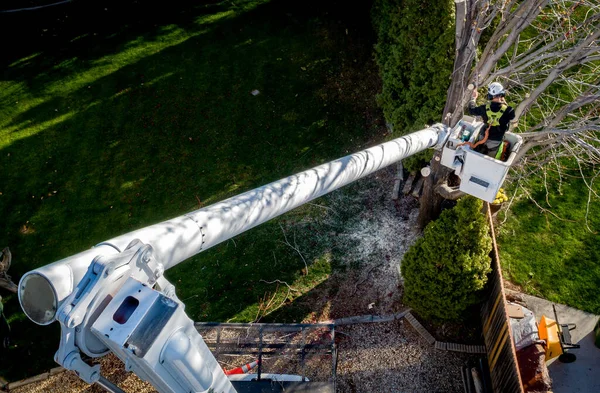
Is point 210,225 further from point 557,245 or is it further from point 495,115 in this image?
point 557,245

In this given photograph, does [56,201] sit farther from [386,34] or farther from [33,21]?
[386,34]

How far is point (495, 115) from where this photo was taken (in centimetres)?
671

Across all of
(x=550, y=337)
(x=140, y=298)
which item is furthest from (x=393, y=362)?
(x=140, y=298)

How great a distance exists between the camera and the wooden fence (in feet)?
23.6

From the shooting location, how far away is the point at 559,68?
7.32 metres

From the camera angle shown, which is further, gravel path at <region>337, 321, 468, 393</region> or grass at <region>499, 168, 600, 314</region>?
grass at <region>499, 168, 600, 314</region>

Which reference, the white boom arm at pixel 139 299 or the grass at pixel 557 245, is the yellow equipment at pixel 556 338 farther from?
the white boom arm at pixel 139 299

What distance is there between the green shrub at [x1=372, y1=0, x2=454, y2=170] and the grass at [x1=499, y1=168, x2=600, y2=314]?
2677 mm

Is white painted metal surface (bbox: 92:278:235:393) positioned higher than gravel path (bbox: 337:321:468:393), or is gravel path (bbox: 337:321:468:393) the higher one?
white painted metal surface (bbox: 92:278:235:393)

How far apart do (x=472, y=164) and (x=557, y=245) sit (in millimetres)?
5542

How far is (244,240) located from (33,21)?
461 inches

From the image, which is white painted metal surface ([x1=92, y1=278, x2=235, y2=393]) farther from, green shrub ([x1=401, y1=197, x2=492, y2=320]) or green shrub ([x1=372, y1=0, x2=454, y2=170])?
green shrub ([x1=372, y1=0, x2=454, y2=170])

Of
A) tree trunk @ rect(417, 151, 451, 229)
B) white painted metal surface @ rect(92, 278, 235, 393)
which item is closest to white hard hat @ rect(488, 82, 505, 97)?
tree trunk @ rect(417, 151, 451, 229)

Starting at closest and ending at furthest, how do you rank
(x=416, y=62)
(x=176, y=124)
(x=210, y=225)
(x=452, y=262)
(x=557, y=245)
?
(x=210, y=225) < (x=452, y=262) < (x=557, y=245) < (x=416, y=62) < (x=176, y=124)
